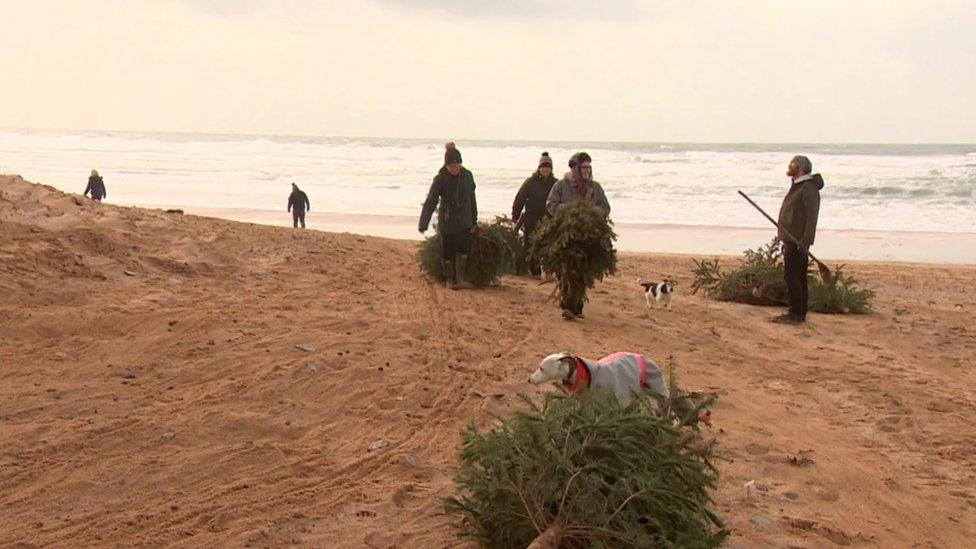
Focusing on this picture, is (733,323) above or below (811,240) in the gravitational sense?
below

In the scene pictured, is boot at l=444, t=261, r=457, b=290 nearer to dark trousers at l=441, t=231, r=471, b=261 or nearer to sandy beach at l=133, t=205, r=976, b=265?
dark trousers at l=441, t=231, r=471, b=261

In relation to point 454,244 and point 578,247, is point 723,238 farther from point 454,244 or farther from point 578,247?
point 578,247

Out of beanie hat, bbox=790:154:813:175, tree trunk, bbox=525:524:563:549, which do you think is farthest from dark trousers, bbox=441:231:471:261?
tree trunk, bbox=525:524:563:549

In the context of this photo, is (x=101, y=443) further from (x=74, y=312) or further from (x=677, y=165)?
(x=677, y=165)

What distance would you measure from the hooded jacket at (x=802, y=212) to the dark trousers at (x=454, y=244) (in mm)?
3528

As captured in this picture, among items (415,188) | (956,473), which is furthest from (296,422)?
(415,188)

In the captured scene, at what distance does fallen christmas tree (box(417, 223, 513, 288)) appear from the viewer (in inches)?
479

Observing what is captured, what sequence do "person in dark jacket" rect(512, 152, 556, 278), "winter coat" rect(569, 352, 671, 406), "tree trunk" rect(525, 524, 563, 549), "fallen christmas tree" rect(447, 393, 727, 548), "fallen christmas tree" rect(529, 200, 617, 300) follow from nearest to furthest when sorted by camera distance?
"tree trunk" rect(525, 524, 563, 549) < "fallen christmas tree" rect(447, 393, 727, 548) < "winter coat" rect(569, 352, 671, 406) < "fallen christmas tree" rect(529, 200, 617, 300) < "person in dark jacket" rect(512, 152, 556, 278)

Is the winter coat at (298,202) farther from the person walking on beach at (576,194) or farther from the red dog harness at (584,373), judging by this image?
the red dog harness at (584,373)

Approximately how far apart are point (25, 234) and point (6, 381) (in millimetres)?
3916

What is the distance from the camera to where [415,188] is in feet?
136

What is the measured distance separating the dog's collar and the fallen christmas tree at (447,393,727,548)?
823 millimetres

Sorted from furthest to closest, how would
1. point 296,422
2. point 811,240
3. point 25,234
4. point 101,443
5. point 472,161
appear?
point 472,161
point 811,240
point 25,234
point 296,422
point 101,443

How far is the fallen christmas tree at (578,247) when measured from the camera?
1027 centimetres
